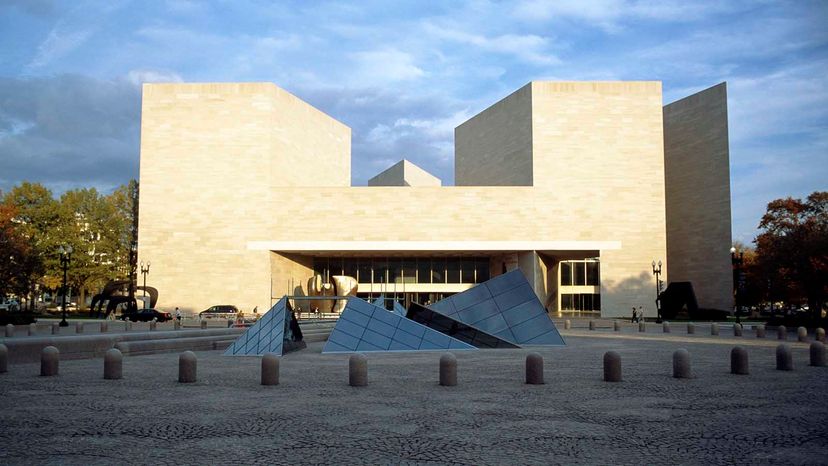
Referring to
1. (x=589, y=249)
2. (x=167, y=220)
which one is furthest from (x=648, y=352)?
(x=167, y=220)

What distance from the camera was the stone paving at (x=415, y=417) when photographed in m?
8.11

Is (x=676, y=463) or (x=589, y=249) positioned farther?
(x=589, y=249)

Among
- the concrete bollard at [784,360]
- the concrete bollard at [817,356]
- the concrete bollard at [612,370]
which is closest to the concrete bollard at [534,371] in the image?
the concrete bollard at [612,370]

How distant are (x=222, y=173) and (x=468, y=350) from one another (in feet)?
137

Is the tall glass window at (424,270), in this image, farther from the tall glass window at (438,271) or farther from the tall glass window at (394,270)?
the tall glass window at (394,270)

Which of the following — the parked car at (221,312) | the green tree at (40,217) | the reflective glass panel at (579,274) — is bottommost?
the parked car at (221,312)

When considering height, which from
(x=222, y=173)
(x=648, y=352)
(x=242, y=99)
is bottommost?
(x=648, y=352)

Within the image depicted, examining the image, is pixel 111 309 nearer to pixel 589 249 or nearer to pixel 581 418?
pixel 589 249

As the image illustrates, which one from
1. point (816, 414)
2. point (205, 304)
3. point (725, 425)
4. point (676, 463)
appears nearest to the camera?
point (676, 463)

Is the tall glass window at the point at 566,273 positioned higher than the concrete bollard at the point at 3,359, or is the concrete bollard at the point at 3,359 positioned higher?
the tall glass window at the point at 566,273

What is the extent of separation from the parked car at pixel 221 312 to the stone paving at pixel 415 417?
3636 cm

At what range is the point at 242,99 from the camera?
60.5 m

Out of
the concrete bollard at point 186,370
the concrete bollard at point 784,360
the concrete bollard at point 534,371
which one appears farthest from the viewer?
the concrete bollard at point 784,360

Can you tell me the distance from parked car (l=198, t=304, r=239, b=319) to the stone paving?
36.4 meters
